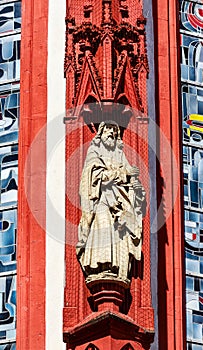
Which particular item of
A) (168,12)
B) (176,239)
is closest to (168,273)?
(176,239)

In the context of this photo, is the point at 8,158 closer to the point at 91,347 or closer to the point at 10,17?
the point at 10,17

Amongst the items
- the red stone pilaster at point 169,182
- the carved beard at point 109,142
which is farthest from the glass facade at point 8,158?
the carved beard at point 109,142

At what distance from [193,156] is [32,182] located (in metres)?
1.69

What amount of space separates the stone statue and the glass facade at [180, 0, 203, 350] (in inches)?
60.1

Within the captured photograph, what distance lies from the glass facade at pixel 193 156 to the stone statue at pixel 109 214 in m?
1.53

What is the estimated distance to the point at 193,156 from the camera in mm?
26109

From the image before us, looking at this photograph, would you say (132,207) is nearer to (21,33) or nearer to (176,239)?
(176,239)

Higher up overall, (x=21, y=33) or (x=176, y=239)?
(x=21, y=33)

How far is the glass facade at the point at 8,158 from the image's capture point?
2509cm

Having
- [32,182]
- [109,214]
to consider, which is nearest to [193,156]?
[32,182]

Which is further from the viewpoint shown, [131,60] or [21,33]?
[21,33]

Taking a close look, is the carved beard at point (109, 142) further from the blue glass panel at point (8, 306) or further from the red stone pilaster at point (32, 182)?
the blue glass panel at point (8, 306)

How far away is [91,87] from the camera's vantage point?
2459 centimetres

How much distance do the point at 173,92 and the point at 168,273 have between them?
1.97 meters
